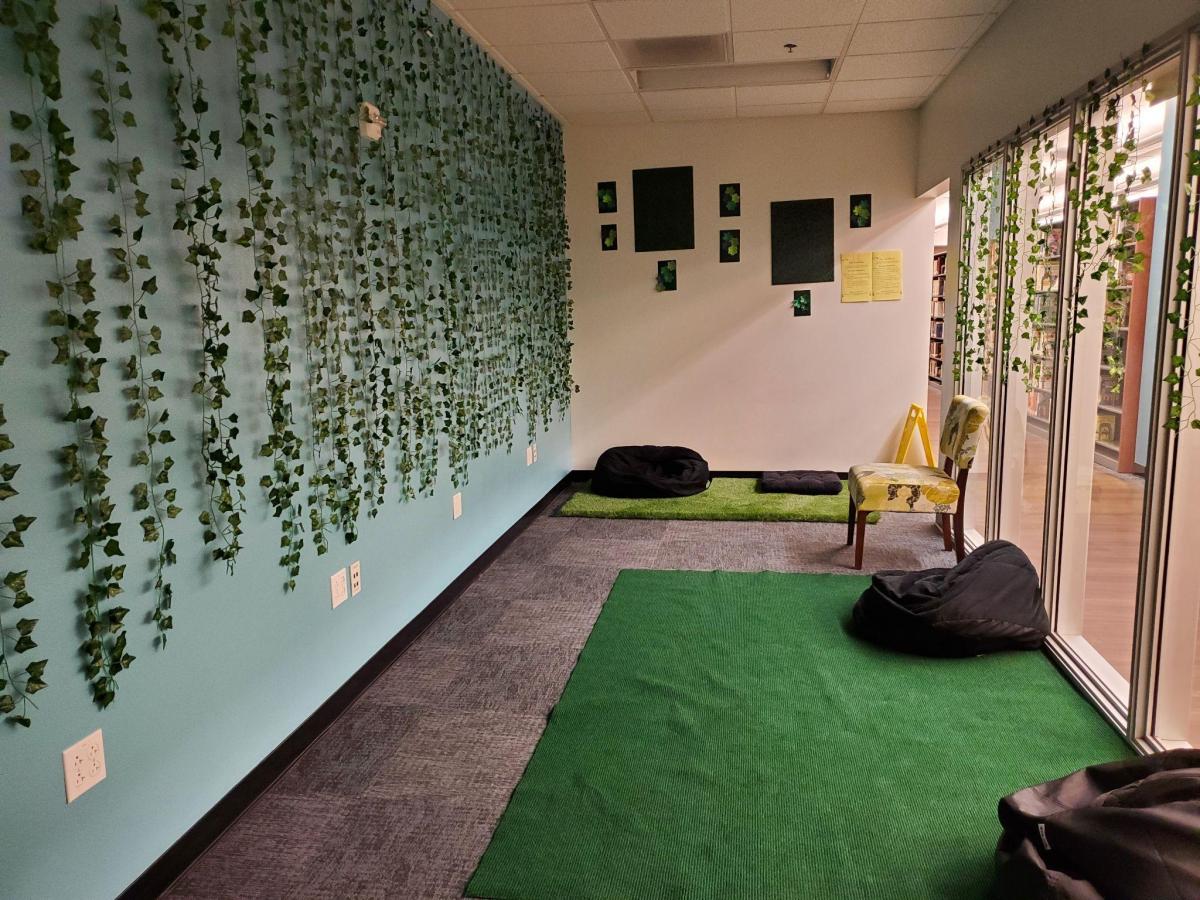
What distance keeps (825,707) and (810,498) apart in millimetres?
2906

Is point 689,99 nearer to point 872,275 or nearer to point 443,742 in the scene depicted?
point 872,275

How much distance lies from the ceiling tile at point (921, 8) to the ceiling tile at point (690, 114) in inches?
66.3

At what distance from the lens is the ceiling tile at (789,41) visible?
4020 millimetres

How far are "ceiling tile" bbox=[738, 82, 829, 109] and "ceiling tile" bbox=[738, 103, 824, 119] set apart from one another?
83 millimetres

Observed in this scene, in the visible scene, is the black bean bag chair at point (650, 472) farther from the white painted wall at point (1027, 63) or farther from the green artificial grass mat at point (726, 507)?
the white painted wall at point (1027, 63)

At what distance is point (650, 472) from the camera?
19.1ft

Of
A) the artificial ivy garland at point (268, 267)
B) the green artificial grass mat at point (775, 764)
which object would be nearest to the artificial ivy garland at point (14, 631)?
the artificial ivy garland at point (268, 267)

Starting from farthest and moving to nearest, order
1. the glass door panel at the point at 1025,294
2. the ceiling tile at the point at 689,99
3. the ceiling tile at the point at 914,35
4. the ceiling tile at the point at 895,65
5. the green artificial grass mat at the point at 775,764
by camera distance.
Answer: the ceiling tile at the point at 689,99 → the ceiling tile at the point at 895,65 → the ceiling tile at the point at 914,35 → the glass door panel at the point at 1025,294 → the green artificial grass mat at the point at 775,764

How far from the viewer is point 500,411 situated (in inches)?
176

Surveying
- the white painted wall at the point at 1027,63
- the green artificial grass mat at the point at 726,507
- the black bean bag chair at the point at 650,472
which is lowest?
the green artificial grass mat at the point at 726,507

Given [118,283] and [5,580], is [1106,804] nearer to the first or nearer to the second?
[5,580]

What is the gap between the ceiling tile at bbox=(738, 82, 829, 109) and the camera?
4.93 m

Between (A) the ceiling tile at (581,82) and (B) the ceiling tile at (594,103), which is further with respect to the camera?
(B) the ceiling tile at (594,103)

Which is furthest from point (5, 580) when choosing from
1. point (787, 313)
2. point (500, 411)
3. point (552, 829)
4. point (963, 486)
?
point (787, 313)
